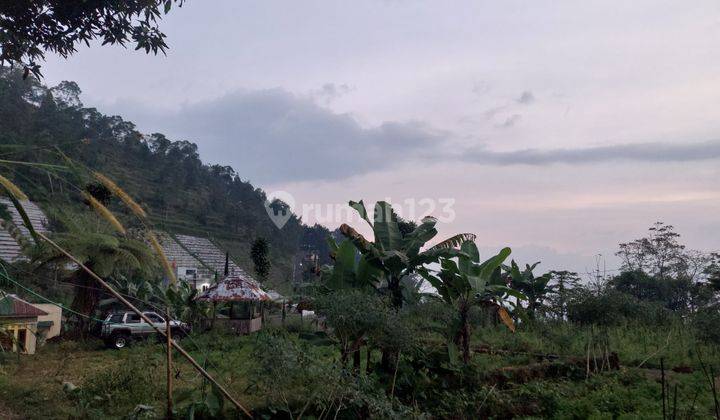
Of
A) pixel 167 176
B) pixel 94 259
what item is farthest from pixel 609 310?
pixel 167 176

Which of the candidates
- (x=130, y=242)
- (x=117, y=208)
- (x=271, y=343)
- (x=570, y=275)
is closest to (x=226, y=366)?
(x=271, y=343)

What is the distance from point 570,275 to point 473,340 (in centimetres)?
1093

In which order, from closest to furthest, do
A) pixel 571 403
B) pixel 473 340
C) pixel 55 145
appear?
pixel 55 145 → pixel 571 403 → pixel 473 340

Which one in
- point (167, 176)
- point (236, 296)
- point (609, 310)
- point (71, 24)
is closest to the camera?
point (71, 24)

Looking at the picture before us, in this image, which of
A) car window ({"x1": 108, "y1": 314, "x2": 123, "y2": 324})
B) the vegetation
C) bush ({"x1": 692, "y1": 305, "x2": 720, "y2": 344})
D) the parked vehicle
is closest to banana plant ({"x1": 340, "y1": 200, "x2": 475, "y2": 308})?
the vegetation

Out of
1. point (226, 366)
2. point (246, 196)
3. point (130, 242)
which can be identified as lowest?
point (226, 366)

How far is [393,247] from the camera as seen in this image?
9.13 m

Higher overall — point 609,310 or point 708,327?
point 609,310

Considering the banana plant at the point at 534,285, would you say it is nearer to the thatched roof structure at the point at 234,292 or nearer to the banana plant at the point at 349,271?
the thatched roof structure at the point at 234,292

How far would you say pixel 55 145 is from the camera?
336 centimetres

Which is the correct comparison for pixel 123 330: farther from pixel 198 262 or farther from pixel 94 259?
pixel 198 262

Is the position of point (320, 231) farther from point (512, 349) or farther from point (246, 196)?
point (512, 349)

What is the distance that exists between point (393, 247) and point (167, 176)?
50.4 m

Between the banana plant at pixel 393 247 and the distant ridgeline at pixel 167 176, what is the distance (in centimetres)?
3289
